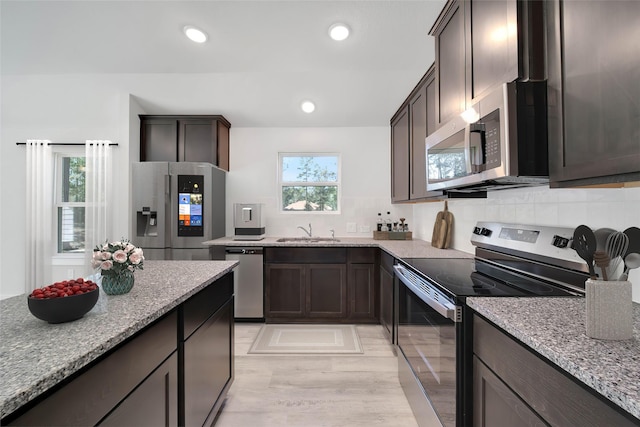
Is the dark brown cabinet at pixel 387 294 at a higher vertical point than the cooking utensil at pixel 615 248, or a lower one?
lower

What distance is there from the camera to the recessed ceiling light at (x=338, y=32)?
8.31ft

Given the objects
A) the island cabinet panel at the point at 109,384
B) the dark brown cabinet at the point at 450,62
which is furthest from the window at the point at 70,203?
the dark brown cabinet at the point at 450,62

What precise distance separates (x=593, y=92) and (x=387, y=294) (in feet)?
7.44

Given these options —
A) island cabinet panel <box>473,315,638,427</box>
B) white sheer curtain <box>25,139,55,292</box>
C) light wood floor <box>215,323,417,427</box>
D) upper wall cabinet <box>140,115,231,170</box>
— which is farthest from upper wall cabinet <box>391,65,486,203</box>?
white sheer curtain <box>25,139,55,292</box>

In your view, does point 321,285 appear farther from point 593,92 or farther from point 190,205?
point 593,92

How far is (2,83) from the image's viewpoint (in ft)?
11.0

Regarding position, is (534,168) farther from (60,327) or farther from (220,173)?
(220,173)

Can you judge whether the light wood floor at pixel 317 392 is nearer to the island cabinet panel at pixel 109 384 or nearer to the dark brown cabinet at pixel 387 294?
the dark brown cabinet at pixel 387 294

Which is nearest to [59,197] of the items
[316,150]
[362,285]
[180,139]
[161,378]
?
[180,139]

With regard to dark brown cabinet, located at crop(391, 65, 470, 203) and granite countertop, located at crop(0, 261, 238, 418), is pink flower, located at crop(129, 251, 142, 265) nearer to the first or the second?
granite countertop, located at crop(0, 261, 238, 418)

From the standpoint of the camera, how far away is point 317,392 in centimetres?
212

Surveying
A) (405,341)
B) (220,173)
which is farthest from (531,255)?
(220,173)

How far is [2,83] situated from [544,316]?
5171 mm

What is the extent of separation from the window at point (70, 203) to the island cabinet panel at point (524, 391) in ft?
14.1
